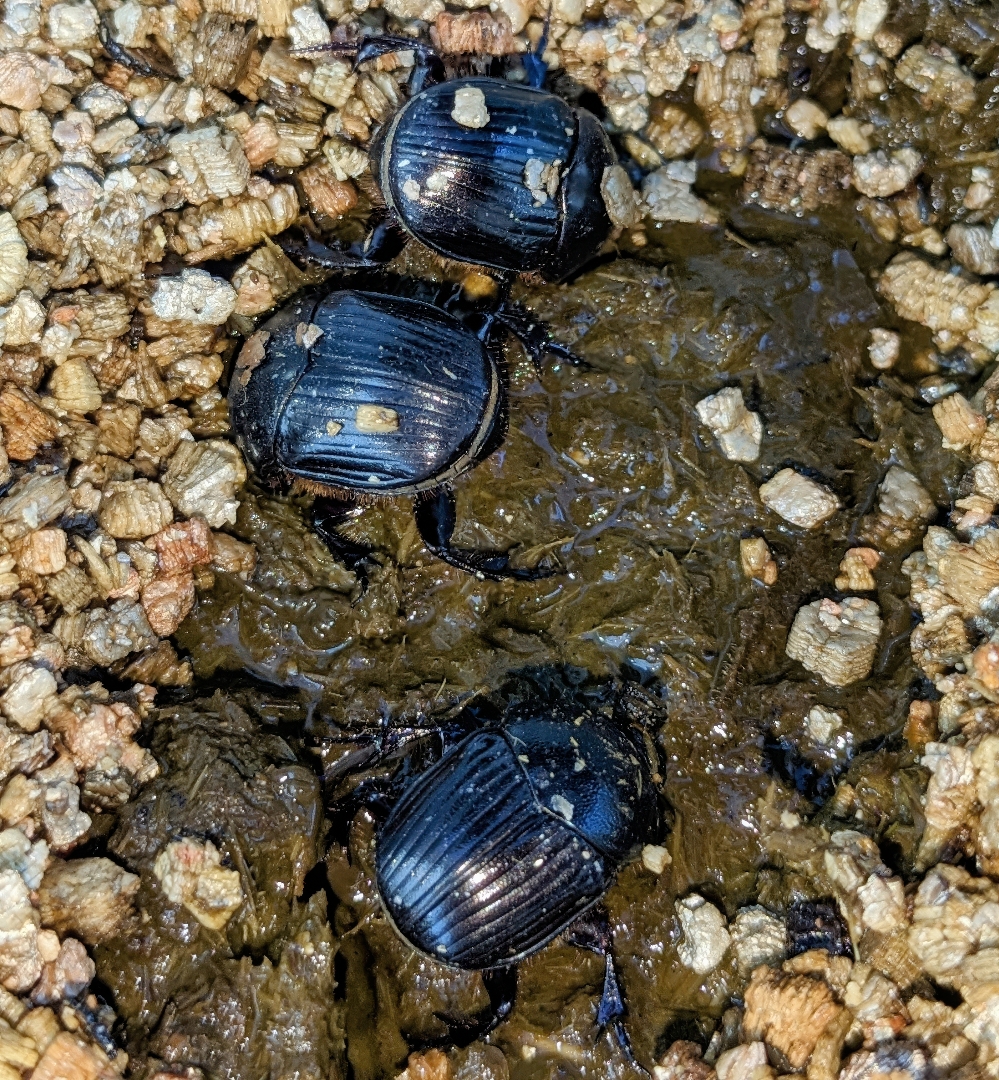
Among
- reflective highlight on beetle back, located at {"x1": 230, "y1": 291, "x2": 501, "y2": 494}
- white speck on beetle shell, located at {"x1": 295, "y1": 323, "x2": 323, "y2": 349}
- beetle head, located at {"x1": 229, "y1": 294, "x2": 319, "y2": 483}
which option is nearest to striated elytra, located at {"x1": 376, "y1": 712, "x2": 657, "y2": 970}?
reflective highlight on beetle back, located at {"x1": 230, "y1": 291, "x2": 501, "y2": 494}

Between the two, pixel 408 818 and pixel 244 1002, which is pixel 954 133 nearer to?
pixel 408 818

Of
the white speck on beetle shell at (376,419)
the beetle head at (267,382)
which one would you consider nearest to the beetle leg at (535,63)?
the beetle head at (267,382)

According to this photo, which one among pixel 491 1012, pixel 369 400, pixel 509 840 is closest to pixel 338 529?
pixel 369 400

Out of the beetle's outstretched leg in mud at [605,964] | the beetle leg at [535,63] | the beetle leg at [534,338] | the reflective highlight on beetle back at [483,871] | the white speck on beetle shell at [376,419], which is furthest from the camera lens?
the beetle leg at [535,63]

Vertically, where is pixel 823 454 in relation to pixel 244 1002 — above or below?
above

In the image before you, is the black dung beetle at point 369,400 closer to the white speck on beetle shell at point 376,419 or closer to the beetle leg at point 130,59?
the white speck on beetle shell at point 376,419

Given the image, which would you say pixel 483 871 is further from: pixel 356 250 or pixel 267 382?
pixel 356 250

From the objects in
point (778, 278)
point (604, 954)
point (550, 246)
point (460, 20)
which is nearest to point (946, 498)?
point (778, 278)

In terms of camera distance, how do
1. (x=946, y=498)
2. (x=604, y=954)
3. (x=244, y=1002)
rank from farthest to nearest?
(x=946, y=498) → (x=604, y=954) → (x=244, y=1002)
